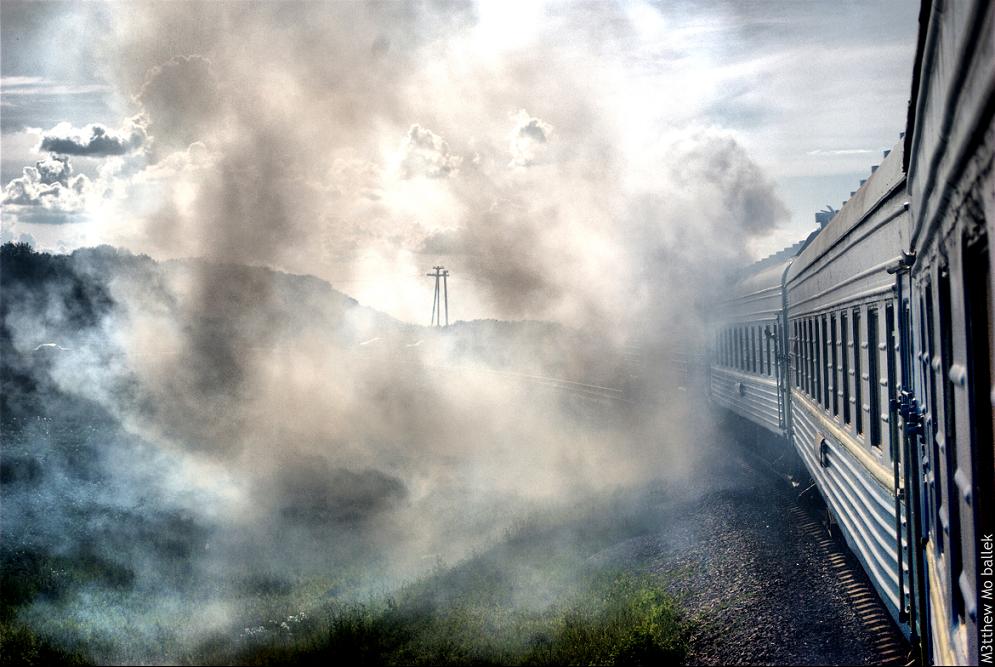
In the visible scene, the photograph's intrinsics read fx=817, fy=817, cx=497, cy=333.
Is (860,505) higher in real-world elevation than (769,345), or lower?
lower

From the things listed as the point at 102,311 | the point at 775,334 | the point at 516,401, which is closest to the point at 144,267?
the point at 102,311

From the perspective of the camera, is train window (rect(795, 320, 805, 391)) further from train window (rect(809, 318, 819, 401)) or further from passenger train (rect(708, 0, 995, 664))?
train window (rect(809, 318, 819, 401))

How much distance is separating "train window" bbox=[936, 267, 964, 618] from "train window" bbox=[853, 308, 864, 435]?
313 cm

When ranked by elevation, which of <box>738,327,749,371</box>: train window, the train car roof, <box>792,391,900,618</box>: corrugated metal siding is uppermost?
the train car roof

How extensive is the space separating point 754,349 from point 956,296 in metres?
12.4

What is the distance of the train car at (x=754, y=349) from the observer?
42.0 ft

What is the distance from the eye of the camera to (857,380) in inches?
255

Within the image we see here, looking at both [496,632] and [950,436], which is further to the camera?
[496,632]

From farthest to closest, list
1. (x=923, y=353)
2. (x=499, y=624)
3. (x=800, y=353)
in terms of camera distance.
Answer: (x=800, y=353), (x=499, y=624), (x=923, y=353)

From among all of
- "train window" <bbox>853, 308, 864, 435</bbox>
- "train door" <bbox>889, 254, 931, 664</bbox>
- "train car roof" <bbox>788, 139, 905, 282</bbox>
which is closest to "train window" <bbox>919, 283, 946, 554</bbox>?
"train door" <bbox>889, 254, 931, 664</bbox>

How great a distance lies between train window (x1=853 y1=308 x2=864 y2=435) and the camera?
6.39 meters

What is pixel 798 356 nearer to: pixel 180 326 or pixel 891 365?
pixel 891 365

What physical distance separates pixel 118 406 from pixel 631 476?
450 inches

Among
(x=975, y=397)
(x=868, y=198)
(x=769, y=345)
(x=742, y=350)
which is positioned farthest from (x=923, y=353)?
(x=742, y=350)
